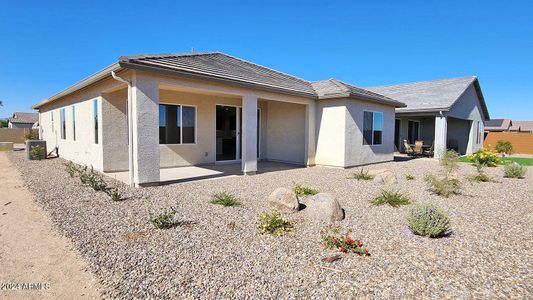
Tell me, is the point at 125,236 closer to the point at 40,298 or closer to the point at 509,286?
the point at 40,298

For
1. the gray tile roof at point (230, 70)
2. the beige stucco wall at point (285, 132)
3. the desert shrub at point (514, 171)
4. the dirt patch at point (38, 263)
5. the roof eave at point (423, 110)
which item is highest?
the gray tile roof at point (230, 70)

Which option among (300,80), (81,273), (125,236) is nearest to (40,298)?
(81,273)

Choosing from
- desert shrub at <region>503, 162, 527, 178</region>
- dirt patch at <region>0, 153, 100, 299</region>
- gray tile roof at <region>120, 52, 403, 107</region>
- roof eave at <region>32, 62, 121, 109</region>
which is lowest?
dirt patch at <region>0, 153, 100, 299</region>

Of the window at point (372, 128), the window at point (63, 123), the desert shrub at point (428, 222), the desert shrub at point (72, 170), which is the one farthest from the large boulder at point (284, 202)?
the window at point (63, 123)

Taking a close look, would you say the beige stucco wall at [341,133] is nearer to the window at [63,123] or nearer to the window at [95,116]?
the window at [95,116]

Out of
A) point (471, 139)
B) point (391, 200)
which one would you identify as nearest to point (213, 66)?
point (391, 200)

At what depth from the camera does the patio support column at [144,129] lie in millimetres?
7262

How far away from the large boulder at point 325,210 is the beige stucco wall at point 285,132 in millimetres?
7505

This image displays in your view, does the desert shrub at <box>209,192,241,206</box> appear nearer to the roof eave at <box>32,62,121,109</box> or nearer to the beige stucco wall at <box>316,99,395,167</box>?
the roof eave at <box>32,62,121,109</box>

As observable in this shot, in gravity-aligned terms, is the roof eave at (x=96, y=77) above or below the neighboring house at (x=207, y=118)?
above

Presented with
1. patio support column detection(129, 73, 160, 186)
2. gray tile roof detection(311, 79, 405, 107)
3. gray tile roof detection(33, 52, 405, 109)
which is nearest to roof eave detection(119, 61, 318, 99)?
gray tile roof detection(33, 52, 405, 109)

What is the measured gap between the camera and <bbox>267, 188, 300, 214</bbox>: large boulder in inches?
222

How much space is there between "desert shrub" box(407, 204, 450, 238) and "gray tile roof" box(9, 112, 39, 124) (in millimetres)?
69368

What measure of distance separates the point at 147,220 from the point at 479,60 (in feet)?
74.9
